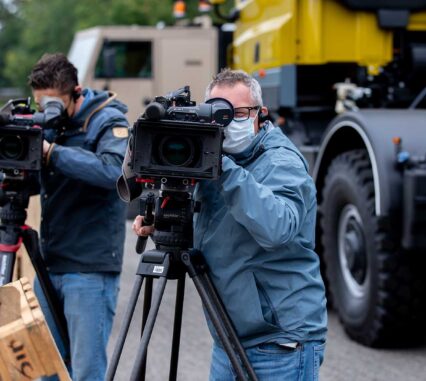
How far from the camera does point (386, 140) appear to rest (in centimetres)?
584

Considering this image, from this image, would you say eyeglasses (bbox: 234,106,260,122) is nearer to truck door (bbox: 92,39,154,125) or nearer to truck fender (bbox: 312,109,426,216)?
truck fender (bbox: 312,109,426,216)

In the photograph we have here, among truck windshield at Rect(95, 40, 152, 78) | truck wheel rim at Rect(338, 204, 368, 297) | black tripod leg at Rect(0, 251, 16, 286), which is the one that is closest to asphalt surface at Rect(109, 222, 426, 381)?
truck wheel rim at Rect(338, 204, 368, 297)

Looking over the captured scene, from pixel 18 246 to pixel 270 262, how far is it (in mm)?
1339

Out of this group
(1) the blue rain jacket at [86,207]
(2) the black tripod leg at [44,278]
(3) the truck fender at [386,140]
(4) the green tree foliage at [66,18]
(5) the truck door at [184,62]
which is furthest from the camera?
(4) the green tree foliage at [66,18]

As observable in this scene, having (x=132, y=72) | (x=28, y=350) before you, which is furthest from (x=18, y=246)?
(x=132, y=72)

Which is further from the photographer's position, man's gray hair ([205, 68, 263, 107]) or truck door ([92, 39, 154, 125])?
truck door ([92, 39, 154, 125])

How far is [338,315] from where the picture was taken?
22.5ft

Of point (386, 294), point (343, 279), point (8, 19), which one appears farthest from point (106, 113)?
point (8, 19)

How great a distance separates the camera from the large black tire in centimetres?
585

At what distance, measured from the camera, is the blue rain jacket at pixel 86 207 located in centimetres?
423

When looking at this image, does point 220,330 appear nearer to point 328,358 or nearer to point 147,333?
point 147,333

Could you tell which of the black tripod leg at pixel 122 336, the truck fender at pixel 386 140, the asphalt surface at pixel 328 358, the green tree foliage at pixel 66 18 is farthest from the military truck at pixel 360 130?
the green tree foliage at pixel 66 18

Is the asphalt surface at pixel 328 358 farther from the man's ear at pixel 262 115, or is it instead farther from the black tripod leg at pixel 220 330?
the man's ear at pixel 262 115

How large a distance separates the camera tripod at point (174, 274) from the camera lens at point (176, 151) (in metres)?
0.11
